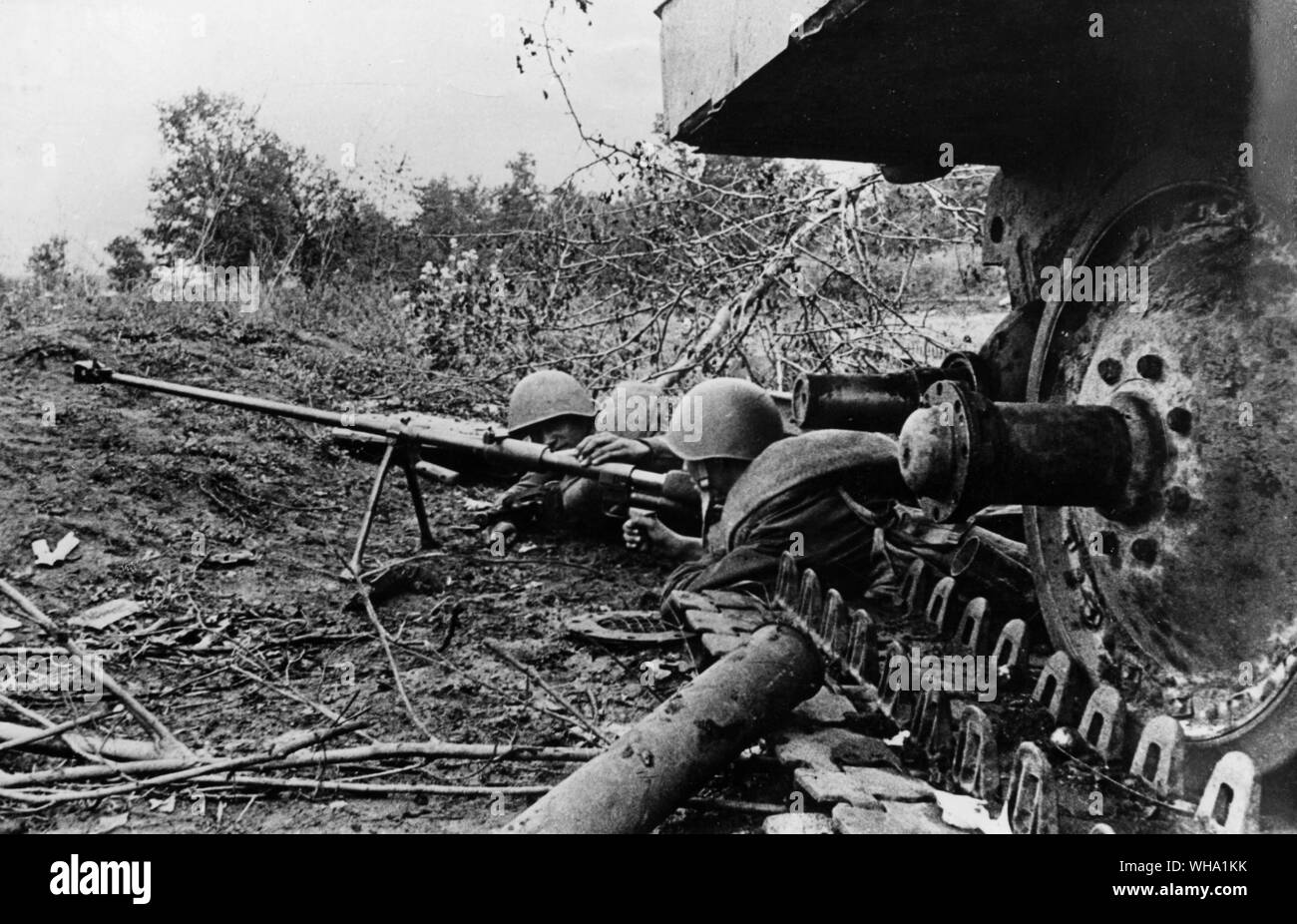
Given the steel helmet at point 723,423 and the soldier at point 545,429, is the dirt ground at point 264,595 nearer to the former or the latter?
the soldier at point 545,429

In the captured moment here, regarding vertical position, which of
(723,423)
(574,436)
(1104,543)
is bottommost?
(1104,543)

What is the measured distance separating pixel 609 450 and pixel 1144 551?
3593 millimetres

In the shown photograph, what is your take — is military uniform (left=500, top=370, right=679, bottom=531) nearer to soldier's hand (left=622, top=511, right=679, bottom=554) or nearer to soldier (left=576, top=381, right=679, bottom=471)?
soldier (left=576, top=381, right=679, bottom=471)

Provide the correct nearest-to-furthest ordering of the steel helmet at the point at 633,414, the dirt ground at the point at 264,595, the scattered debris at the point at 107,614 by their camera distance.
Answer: the dirt ground at the point at 264,595
the scattered debris at the point at 107,614
the steel helmet at the point at 633,414

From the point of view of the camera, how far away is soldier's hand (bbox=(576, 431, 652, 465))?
585 centimetres

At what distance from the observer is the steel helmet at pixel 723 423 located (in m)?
5.18

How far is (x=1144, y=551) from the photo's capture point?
105 inches

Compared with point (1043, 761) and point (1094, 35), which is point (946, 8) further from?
point (1043, 761)
